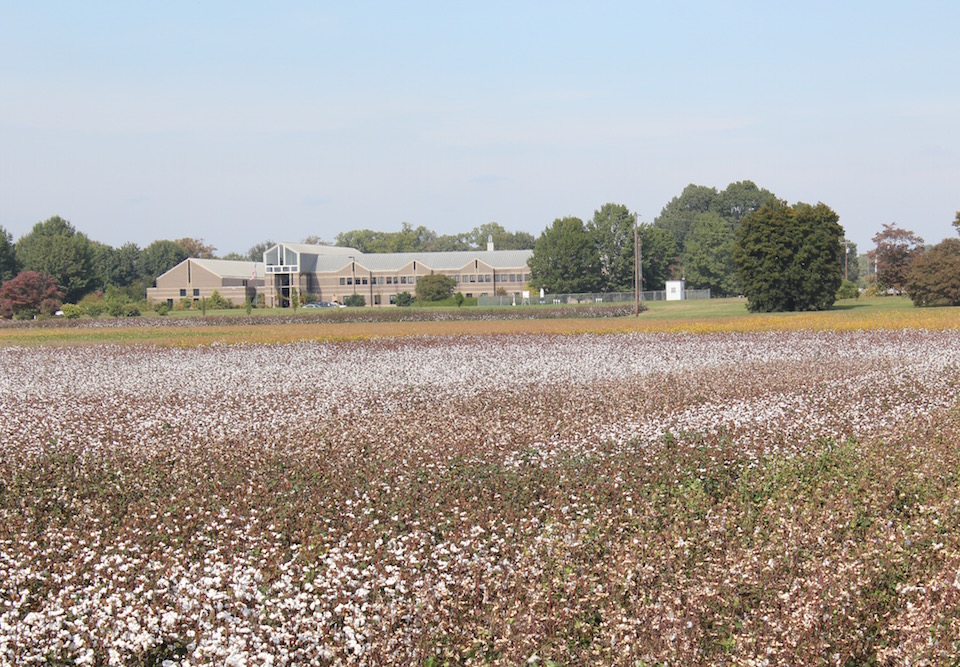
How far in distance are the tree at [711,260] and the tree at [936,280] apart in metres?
57.4

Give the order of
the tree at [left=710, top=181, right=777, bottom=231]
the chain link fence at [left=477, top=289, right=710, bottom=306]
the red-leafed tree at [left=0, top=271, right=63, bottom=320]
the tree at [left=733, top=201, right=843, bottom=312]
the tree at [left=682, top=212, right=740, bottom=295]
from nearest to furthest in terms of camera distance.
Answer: the tree at [left=733, top=201, right=843, bottom=312] → the red-leafed tree at [left=0, top=271, right=63, bottom=320] → the chain link fence at [left=477, top=289, right=710, bottom=306] → the tree at [left=682, top=212, right=740, bottom=295] → the tree at [left=710, top=181, right=777, bottom=231]

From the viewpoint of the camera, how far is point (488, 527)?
312 inches

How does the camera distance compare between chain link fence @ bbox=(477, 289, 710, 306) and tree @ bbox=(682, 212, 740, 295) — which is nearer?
chain link fence @ bbox=(477, 289, 710, 306)

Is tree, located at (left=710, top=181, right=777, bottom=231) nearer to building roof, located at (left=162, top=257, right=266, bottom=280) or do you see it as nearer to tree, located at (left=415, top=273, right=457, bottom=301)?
tree, located at (left=415, top=273, right=457, bottom=301)

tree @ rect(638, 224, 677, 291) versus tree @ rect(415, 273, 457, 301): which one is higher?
tree @ rect(638, 224, 677, 291)

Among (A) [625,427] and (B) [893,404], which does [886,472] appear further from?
(B) [893,404]

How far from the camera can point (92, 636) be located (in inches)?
207

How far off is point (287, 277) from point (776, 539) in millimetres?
125058

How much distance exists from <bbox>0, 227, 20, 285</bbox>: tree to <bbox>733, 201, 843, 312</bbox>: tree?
306 feet

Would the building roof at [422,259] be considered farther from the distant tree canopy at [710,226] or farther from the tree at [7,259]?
the tree at [7,259]

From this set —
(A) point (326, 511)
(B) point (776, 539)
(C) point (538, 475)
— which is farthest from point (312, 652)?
(C) point (538, 475)

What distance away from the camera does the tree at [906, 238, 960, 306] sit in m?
58.4

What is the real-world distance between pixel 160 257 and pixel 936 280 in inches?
4996

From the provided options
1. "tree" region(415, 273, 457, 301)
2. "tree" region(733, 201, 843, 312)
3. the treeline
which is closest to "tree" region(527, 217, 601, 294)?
the treeline
